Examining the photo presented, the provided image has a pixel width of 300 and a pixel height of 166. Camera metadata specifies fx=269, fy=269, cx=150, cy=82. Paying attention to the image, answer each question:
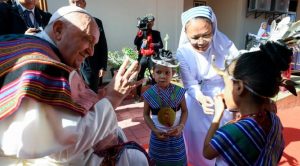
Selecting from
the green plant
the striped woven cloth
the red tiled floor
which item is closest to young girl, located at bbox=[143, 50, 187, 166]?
the striped woven cloth

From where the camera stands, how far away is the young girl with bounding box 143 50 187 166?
2.60m

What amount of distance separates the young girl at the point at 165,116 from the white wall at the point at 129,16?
4.37 metres

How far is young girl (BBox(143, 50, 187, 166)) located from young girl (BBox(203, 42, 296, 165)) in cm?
90

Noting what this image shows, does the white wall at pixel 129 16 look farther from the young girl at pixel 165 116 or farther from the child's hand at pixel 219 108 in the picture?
the child's hand at pixel 219 108

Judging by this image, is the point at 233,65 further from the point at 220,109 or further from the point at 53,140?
the point at 53,140

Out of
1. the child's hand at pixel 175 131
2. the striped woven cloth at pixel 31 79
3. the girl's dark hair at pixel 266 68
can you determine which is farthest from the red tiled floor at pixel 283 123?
the striped woven cloth at pixel 31 79

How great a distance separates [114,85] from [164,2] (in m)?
6.95

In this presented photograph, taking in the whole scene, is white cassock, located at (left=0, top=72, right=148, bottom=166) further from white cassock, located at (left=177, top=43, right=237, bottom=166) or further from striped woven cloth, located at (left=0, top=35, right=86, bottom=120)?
white cassock, located at (left=177, top=43, right=237, bottom=166)

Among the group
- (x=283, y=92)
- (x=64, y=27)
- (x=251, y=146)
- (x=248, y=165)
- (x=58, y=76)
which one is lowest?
(x=283, y=92)

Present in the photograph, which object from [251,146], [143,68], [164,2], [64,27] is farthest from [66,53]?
[164,2]

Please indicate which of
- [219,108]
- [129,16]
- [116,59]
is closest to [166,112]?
[219,108]

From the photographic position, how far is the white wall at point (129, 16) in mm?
6945

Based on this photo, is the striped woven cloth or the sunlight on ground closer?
the striped woven cloth

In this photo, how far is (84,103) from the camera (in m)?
1.53
